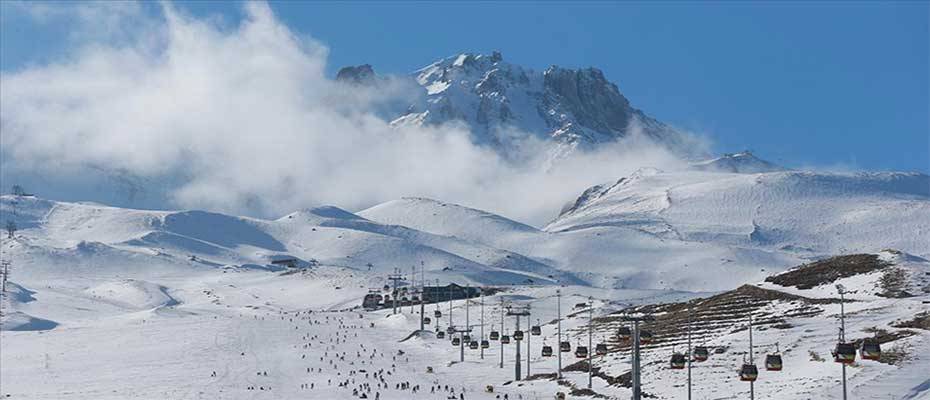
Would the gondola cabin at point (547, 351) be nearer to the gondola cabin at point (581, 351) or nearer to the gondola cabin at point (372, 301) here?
the gondola cabin at point (581, 351)

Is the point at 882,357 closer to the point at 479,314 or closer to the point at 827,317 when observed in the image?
the point at 827,317

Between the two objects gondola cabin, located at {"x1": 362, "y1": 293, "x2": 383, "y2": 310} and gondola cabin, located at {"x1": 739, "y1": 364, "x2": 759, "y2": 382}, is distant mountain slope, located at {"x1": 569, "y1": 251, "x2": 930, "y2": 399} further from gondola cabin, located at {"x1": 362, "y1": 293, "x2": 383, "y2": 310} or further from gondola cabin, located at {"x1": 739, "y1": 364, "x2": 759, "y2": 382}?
gondola cabin, located at {"x1": 362, "y1": 293, "x2": 383, "y2": 310}

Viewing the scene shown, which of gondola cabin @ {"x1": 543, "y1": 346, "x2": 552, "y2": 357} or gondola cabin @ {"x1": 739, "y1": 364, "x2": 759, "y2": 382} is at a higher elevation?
gondola cabin @ {"x1": 543, "y1": 346, "x2": 552, "y2": 357}

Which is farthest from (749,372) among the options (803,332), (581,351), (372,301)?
(372,301)

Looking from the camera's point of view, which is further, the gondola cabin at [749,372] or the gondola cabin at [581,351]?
the gondola cabin at [581,351]

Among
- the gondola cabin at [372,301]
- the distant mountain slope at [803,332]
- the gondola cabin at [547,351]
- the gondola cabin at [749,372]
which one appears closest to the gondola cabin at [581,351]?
the distant mountain slope at [803,332]

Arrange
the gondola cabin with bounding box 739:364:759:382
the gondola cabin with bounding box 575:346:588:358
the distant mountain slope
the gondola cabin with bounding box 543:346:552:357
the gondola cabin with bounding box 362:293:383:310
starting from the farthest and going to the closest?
the gondola cabin with bounding box 362:293:383:310
the gondola cabin with bounding box 543:346:552:357
the gondola cabin with bounding box 575:346:588:358
the distant mountain slope
the gondola cabin with bounding box 739:364:759:382

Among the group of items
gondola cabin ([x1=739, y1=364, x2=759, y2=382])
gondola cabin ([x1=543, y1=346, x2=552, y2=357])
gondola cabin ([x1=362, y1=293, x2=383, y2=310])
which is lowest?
gondola cabin ([x1=739, y1=364, x2=759, y2=382])

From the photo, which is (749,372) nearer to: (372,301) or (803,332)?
(803,332)

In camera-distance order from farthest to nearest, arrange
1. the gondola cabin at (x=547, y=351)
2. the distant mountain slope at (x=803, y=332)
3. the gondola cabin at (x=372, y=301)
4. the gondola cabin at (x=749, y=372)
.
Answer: the gondola cabin at (x=372, y=301) → the gondola cabin at (x=547, y=351) → the distant mountain slope at (x=803, y=332) → the gondola cabin at (x=749, y=372)

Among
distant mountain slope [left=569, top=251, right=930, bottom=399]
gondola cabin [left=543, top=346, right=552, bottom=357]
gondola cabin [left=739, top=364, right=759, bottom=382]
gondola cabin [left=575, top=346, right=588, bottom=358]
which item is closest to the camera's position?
gondola cabin [left=739, top=364, right=759, bottom=382]

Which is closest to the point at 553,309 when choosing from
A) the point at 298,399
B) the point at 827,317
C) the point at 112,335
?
the point at 112,335

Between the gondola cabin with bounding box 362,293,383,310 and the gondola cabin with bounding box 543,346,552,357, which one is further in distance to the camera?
the gondola cabin with bounding box 362,293,383,310

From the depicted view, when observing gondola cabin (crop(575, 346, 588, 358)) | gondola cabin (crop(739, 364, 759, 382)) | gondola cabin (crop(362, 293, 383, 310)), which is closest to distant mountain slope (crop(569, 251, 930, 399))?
gondola cabin (crop(575, 346, 588, 358))
